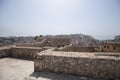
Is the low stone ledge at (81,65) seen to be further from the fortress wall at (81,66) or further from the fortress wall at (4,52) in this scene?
the fortress wall at (4,52)

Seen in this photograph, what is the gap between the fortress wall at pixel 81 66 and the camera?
16.3ft

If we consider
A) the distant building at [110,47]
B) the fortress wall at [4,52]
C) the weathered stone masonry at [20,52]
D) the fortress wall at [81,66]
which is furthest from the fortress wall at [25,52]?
the distant building at [110,47]

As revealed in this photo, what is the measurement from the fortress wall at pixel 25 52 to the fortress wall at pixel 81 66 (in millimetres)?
3082

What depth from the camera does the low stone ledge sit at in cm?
496

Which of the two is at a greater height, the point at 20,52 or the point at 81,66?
the point at 20,52

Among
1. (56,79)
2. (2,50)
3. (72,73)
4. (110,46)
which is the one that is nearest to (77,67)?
(72,73)

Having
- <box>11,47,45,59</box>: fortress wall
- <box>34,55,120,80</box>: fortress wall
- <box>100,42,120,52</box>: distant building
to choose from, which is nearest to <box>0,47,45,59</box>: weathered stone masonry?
<box>11,47,45,59</box>: fortress wall

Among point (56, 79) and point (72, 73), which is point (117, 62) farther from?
point (56, 79)

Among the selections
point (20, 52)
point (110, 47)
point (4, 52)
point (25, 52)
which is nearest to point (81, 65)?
point (25, 52)

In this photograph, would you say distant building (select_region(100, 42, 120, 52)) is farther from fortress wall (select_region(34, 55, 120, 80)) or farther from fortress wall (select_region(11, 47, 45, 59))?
fortress wall (select_region(34, 55, 120, 80))

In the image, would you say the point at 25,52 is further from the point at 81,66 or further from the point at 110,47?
the point at 110,47

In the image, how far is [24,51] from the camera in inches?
368

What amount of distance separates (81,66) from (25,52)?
18.1 feet

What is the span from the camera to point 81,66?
538 centimetres
